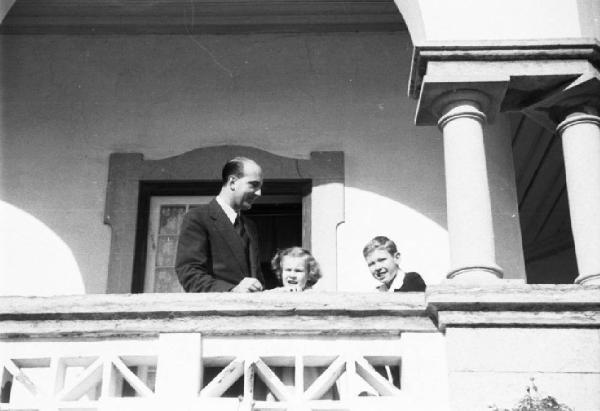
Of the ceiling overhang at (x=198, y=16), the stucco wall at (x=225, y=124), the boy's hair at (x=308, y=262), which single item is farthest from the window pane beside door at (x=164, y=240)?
the boy's hair at (x=308, y=262)

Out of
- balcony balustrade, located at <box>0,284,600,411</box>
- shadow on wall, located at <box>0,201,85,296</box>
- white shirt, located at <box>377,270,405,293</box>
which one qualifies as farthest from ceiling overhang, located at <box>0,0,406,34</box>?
balcony balustrade, located at <box>0,284,600,411</box>

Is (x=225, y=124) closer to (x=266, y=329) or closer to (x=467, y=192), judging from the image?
(x=467, y=192)

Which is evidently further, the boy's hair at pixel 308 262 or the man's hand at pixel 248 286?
the boy's hair at pixel 308 262

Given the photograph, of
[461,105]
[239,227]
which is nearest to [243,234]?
[239,227]

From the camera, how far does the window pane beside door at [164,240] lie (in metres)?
7.81

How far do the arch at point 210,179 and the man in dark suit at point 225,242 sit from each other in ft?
4.49

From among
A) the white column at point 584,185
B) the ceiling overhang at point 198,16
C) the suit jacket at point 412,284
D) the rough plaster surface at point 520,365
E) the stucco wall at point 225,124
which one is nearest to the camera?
the rough plaster surface at point 520,365

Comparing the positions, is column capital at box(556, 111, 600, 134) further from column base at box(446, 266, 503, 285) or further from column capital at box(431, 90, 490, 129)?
column base at box(446, 266, 503, 285)

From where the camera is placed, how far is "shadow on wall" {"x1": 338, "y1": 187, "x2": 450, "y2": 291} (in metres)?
7.63

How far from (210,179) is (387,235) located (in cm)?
131

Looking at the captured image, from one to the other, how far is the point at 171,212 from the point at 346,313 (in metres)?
2.87

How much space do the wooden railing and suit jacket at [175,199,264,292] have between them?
0.46 m

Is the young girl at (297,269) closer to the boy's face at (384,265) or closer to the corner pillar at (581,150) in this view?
the boy's face at (384,265)

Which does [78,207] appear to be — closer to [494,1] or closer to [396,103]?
[396,103]
